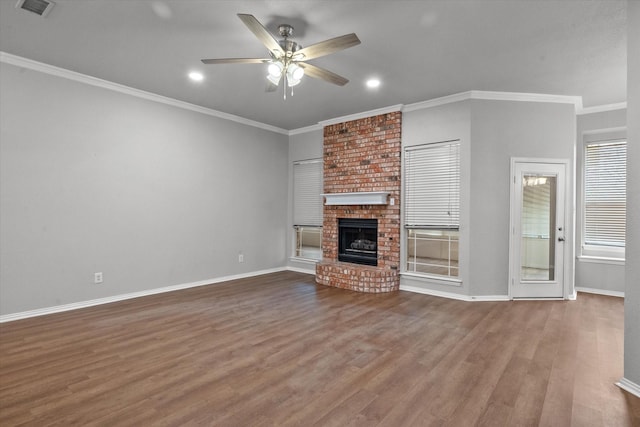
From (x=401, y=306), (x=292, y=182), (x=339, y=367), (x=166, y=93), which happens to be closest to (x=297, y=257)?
(x=292, y=182)

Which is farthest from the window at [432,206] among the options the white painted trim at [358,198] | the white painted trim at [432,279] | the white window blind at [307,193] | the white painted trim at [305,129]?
the white painted trim at [305,129]

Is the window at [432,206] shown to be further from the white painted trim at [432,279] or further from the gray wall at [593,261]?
the gray wall at [593,261]

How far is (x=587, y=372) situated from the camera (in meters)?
2.50

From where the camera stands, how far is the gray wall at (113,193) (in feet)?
11.8

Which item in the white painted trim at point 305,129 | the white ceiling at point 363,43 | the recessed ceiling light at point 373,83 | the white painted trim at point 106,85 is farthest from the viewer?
the white painted trim at point 305,129

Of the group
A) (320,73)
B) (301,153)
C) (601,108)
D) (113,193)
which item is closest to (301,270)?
(301,153)

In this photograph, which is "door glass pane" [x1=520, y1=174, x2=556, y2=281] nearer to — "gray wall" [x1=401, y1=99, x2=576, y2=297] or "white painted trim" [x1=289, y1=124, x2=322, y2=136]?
"gray wall" [x1=401, y1=99, x2=576, y2=297]

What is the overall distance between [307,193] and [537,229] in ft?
13.1

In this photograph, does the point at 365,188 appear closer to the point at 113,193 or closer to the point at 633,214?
the point at 633,214

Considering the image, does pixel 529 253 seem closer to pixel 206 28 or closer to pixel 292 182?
pixel 292 182

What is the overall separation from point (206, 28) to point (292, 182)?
403 centimetres

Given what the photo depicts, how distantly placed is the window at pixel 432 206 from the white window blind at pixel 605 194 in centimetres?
221

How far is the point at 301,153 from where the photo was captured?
6641 mm

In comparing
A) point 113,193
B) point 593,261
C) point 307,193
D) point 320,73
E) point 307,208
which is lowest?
point 593,261
